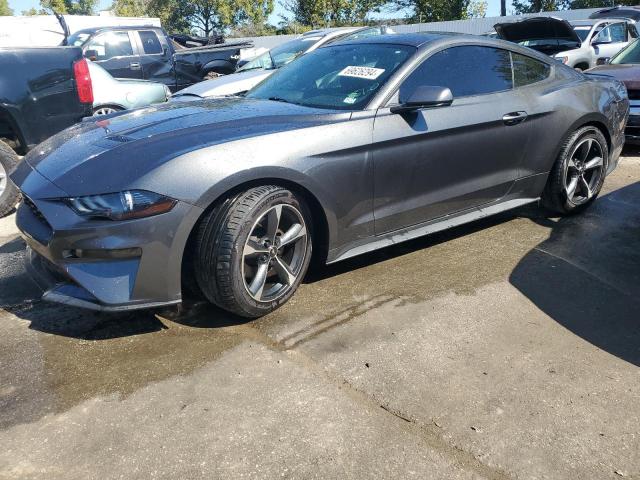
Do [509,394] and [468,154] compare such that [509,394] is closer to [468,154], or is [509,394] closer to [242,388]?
[242,388]

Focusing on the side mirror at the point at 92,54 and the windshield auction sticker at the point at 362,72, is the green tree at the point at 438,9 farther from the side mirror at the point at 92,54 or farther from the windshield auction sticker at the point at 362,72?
the windshield auction sticker at the point at 362,72

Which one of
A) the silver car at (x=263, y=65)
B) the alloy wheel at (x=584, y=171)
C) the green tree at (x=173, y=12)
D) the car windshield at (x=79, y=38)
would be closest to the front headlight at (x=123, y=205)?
the alloy wheel at (x=584, y=171)

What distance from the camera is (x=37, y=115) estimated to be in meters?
5.32

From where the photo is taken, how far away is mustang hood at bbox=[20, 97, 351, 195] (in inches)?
110

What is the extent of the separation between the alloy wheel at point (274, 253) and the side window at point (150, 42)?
9346mm

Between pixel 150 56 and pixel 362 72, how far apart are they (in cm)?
→ 873

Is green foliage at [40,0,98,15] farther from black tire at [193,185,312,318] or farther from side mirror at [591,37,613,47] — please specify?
black tire at [193,185,312,318]

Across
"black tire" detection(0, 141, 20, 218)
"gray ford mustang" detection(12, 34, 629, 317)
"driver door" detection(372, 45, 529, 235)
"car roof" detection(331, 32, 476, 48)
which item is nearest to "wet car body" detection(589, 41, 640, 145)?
"gray ford mustang" detection(12, 34, 629, 317)

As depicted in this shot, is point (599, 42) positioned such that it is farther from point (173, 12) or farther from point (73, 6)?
point (73, 6)

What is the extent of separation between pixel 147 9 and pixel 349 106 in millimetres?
64345

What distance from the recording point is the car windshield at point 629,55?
26.1ft

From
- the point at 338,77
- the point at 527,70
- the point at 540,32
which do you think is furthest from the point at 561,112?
the point at 540,32

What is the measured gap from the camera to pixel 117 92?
26.6ft

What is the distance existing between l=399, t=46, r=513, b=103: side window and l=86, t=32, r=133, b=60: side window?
8885 mm
